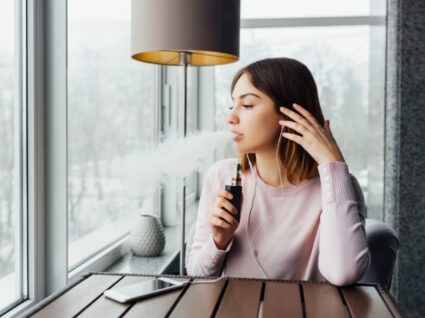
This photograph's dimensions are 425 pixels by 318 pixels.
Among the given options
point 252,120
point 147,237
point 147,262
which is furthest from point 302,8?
point 252,120

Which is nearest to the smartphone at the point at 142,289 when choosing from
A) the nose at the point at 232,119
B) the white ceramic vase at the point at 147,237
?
the nose at the point at 232,119

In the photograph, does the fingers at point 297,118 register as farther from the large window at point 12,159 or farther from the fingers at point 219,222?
the large window at point 12,159

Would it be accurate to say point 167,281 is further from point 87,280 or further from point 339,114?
point 339,114

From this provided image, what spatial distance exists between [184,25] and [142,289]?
88cm

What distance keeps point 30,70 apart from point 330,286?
1.21 metres

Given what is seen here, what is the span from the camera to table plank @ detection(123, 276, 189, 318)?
3.71 feet

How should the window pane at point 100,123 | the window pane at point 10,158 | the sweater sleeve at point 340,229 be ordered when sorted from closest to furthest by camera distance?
the sweater sleeve at point 340,229 < the window pane at point 10,158 < the window pane at point 100,123

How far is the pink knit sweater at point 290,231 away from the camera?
147cm

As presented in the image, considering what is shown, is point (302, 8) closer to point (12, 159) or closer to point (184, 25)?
point (184, 25)

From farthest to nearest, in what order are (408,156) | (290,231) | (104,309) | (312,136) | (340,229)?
(408,156) → (290,231) → (312,136) → (340,229) → (104,309)

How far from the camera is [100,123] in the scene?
102 inches

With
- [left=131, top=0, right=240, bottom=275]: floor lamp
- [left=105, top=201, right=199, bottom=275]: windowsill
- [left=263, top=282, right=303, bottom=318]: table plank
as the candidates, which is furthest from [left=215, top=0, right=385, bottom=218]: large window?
[left=263, top=282, right=303, bottom=318]: table plank

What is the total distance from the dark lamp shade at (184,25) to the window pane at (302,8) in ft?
6.42

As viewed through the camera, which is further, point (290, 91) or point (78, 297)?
point (290, 91)
